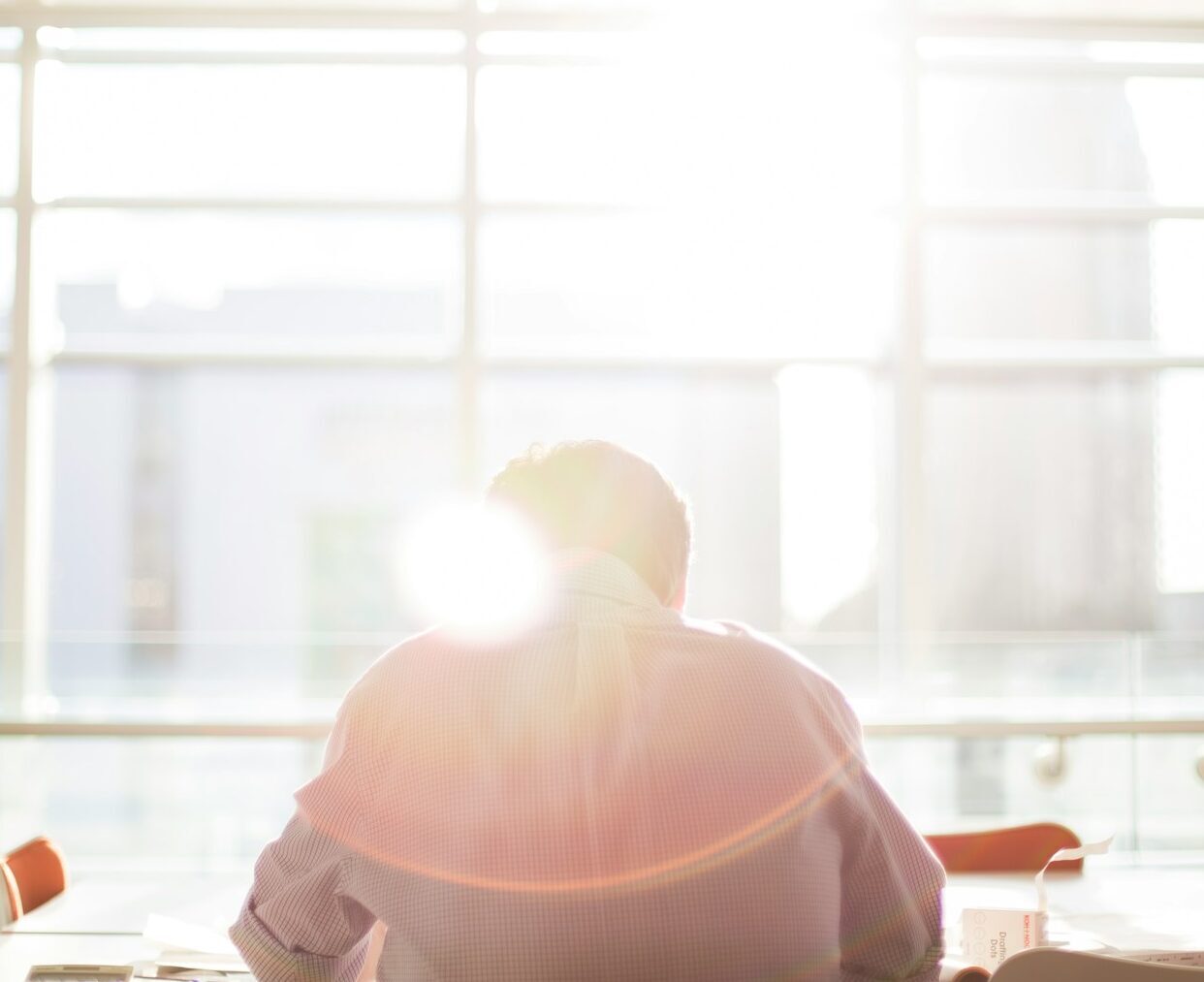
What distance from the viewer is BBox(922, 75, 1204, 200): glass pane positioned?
5266 millimetres

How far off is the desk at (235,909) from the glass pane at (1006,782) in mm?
1556

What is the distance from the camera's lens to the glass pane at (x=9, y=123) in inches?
195

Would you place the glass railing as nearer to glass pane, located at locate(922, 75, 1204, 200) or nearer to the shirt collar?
glass pane, located at locate(922, 75, 1204, 200)

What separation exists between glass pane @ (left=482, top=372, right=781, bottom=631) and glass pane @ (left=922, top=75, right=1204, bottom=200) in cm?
130

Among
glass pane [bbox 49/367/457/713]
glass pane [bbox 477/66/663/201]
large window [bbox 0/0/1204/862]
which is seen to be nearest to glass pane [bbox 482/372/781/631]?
large window [bbox 0/0/1204/862]

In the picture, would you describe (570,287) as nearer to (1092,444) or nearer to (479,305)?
(479,305)

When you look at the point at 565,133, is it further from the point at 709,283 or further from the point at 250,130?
the point at 250,130

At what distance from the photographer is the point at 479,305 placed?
4953 mm

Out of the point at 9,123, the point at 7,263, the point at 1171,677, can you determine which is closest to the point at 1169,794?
the point at 1171,677

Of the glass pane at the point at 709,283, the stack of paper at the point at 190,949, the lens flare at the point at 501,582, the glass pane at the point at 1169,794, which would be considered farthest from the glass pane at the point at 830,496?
the lens flare at the point at 501,582

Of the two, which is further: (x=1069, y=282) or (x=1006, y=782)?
(x=1069, y=282)

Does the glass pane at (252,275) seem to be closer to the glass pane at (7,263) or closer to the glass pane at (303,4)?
the glass pane at (7,263)

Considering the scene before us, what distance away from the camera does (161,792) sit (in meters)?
4.24

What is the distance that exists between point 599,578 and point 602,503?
0.40ft
